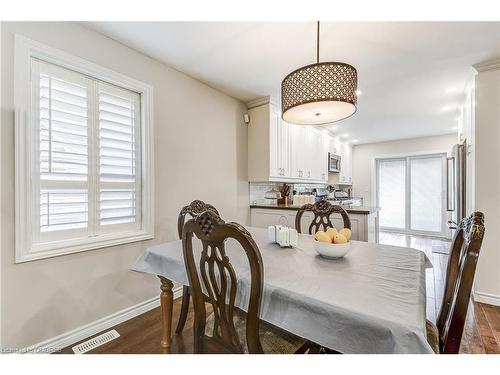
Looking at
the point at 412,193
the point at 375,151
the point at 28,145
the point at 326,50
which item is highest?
the point at 326,50

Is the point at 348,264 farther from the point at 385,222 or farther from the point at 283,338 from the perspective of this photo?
the point at 385,222

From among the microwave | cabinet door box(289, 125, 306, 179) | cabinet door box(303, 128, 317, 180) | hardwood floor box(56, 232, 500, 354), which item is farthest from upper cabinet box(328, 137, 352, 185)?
hardwood floor box(56, 232, 500, 354)

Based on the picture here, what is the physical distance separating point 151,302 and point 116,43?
2438 mm

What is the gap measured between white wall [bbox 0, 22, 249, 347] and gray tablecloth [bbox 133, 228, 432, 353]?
892 mm

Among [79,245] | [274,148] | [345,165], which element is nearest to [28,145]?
[79,245]

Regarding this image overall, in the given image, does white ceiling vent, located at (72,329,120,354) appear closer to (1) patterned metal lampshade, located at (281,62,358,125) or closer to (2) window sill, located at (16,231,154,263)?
(2) window sill, located at (16,231,154,263)

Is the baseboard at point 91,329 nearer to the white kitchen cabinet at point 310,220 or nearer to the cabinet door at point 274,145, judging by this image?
the white kitchen cabinet at point 310,220

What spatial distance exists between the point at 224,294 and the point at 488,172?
2933 mm

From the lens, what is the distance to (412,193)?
585 centimetres

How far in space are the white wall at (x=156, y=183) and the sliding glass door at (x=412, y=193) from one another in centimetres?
465

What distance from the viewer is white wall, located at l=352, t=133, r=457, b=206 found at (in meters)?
5.39

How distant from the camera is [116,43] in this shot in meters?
2.07

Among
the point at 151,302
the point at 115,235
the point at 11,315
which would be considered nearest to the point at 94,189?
the point at 115,235

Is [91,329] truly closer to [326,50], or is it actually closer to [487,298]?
[326,50]
